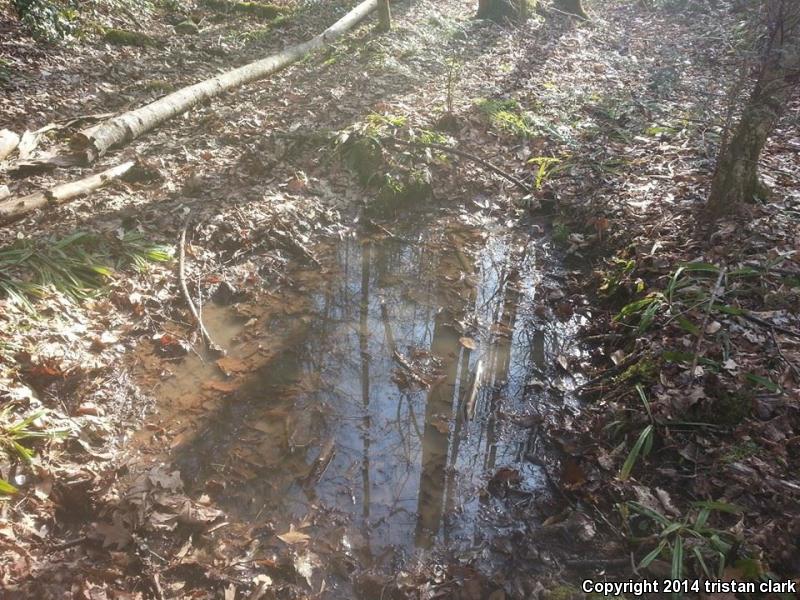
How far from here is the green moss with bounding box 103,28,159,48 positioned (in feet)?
32.3

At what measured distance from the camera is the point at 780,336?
3.62 metres

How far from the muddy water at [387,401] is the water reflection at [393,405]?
0.03 ft

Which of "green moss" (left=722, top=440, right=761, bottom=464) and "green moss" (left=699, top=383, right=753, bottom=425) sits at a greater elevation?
"green moss" (left=699, top=383, right=753, bottom=425)

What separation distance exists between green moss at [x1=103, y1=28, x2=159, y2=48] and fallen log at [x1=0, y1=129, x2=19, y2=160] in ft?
15.3

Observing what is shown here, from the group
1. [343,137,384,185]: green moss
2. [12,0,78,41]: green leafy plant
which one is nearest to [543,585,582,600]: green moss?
[343,137,384,185]: green moss

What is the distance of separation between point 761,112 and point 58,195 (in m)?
7.09

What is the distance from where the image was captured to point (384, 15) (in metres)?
11.5

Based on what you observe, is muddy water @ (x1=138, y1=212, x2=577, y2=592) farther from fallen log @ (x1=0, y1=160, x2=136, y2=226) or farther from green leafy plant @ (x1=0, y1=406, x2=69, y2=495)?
fallen log @ (x1=0, y1=160, x2=136, y2=226)

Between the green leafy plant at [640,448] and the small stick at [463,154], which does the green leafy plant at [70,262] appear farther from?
the green leafy plant at [640,448]

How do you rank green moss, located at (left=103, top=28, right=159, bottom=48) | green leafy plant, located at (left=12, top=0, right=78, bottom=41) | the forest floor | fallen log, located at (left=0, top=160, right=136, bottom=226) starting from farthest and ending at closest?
green moss, located at (left=103, top=28, right=159, bottom=48) → green leafy plant, located at (left=12, top=0, right=78, bottom=41) → fallen log, located at (left=0, top=160, right=136, bottom=226) → the forest floor

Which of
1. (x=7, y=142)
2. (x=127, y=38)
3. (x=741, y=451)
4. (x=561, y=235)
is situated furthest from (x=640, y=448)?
(x=127, y=38)

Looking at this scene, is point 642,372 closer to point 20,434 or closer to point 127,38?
point 20,434

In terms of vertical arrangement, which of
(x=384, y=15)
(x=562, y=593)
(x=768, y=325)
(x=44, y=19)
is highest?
(x=384, y=15)
